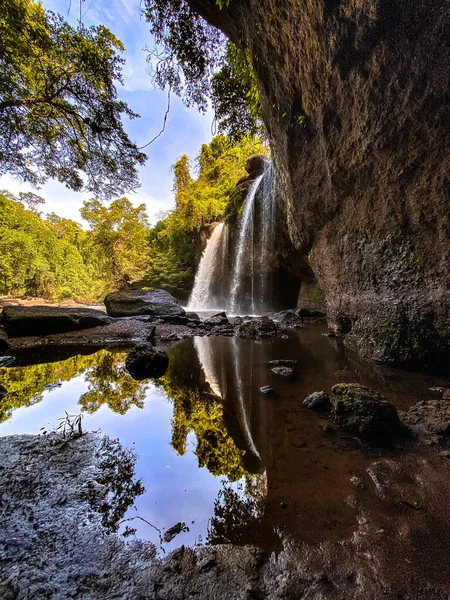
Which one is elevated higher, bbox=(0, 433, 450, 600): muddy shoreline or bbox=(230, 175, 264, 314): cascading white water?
bbox=(230, 175, 264, 314): cascading white water

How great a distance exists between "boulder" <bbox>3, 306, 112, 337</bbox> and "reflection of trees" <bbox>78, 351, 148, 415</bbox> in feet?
10.3

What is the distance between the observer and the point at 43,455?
1.61 m

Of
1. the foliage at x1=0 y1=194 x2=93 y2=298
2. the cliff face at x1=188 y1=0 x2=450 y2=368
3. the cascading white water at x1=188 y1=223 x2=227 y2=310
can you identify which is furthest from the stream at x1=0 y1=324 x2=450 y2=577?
the foliage at x1=0 y1=194 x2=93 y2=298

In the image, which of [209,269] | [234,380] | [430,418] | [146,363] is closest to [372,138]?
[430,418]

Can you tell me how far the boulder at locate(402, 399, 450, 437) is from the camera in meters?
1.88

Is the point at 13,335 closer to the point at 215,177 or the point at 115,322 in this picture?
the point at 115,322

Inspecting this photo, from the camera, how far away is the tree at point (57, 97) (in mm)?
5914

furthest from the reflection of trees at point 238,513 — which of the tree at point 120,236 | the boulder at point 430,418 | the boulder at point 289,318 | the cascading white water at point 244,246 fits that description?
the tree at point 120,236

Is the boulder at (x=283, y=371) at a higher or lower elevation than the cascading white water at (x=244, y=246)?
lower

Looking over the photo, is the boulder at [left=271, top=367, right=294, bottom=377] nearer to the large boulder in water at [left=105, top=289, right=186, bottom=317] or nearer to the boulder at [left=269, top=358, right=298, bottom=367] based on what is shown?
the boulder at [left=269, top=358, right=298, bottom=367]

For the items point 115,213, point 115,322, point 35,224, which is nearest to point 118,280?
point 115,213

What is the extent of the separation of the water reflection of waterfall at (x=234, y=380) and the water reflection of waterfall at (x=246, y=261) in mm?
8498

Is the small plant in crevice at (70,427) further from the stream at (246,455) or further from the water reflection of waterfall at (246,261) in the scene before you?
the water reflection of waterfall at (246,261)

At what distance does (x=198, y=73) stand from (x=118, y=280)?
732 inches
